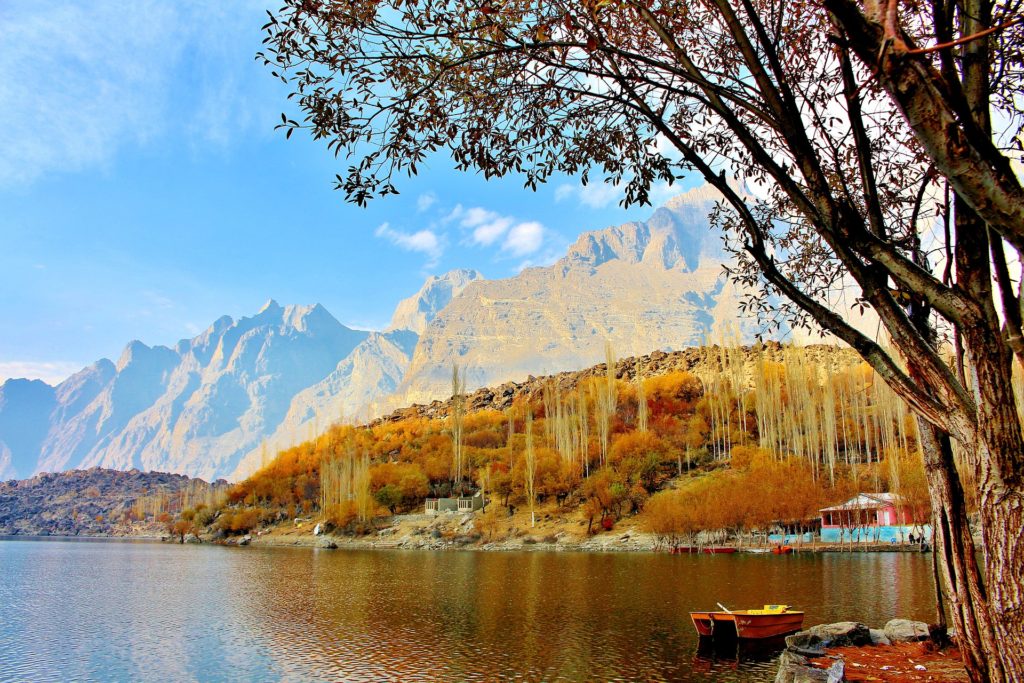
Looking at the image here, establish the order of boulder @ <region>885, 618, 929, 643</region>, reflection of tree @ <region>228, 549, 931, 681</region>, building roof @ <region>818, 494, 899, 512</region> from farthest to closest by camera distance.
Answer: building roof @ <region>818, 494, 899, 512</region>
reflection of tree @ <region>228, 549, 931, 681</region>
boulder @ <region>885, 618, 929, 643</region>

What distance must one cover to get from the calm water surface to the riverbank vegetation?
9160 millimetres

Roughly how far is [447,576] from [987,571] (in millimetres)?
29949

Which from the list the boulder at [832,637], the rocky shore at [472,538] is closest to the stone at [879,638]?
the boulder at [832,637]

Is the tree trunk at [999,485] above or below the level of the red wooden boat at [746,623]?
above

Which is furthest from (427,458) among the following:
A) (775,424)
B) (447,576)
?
(447,576)

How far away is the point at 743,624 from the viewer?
15125 millimetres

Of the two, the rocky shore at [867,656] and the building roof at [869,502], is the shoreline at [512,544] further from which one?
the rocky shore at [867,656]

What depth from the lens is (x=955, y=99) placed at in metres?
3.89

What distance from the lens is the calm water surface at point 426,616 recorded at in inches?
562

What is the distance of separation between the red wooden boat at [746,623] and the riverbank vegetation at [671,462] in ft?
86.3

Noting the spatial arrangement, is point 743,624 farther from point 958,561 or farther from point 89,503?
point 89,503

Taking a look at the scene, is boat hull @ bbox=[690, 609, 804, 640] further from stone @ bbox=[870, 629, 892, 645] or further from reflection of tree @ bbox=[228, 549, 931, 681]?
stone @ bbox=[870, 629, 892, 645]

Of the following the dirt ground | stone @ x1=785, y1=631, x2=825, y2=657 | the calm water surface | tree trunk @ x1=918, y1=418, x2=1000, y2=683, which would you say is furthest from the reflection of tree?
tree trunk @ x1=918, y1=418, x2=1000, y2=683

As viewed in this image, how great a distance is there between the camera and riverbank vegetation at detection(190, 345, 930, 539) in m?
46.9
